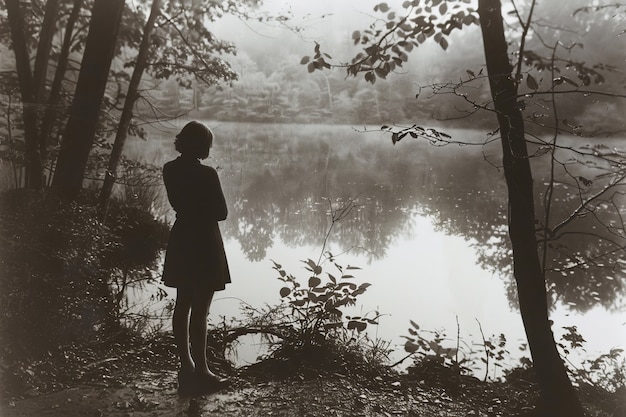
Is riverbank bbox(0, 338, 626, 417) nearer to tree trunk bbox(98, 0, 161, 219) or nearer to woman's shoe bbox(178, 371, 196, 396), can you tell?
woman's shoe bbox(178, 371, 196, 396)

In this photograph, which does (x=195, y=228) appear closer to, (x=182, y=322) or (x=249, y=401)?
(x=182, y=322)

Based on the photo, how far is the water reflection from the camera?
7.14m

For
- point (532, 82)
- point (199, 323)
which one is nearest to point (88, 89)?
point (199, 323)

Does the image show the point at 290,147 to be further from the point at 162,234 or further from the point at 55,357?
the point at 55,357

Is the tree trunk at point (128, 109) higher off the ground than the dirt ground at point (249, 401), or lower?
higher

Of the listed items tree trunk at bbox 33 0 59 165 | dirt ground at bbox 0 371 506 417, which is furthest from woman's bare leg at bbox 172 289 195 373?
tree trunk at bbox 33 0 59 165

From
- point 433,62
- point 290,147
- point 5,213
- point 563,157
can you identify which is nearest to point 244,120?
point 290,147

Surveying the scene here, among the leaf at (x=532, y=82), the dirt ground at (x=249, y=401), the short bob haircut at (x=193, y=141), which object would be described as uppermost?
the leaf at (x=532, y=82)

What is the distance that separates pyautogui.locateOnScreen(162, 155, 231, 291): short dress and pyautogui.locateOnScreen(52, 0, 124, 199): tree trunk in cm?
187

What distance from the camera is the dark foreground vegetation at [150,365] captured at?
9.39 ft

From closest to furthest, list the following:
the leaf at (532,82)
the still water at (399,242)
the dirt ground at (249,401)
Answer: the leaf at (532,82) → the dirt ground at (249,401) → the still water at (399,242)

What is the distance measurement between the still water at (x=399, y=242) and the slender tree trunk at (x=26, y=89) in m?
1.40

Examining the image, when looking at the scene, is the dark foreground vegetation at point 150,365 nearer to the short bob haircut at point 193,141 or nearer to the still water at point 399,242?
the still water at point 399,242

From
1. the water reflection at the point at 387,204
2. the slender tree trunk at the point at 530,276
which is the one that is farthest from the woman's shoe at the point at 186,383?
the water reflection at the point at 387,204
